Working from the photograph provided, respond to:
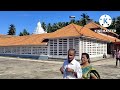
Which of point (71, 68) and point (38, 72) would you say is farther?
point (38, 72)

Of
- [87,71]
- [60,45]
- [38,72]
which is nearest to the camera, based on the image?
[87,71]

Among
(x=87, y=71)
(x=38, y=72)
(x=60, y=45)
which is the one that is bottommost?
(x=38, y=72)

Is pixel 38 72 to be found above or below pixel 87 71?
below

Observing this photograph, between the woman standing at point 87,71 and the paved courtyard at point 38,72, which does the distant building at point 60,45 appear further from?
the woman standing at point 87,71

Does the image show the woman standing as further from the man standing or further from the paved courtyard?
the paved courtyard

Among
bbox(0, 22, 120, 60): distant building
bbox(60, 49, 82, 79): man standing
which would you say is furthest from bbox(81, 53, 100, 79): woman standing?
bbox(0, 22, 120, 60): distant building

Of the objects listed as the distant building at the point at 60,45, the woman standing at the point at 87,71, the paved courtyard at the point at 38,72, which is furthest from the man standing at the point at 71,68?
the distant building at the point at 60,45

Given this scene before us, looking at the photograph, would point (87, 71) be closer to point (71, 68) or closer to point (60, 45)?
point (71, 68)

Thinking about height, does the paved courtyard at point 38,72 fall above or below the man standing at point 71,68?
below

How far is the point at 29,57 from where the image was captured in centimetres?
2598

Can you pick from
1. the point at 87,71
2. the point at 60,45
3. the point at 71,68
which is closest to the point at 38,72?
the point at 71,68
